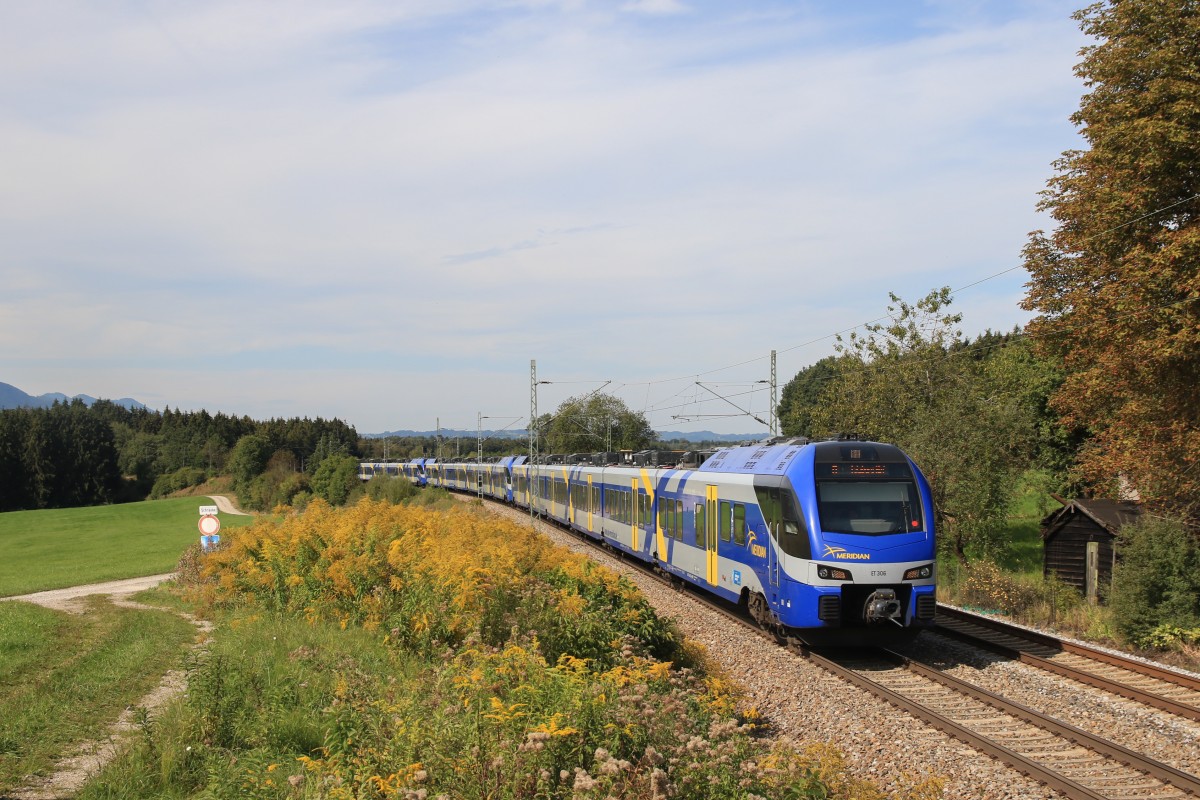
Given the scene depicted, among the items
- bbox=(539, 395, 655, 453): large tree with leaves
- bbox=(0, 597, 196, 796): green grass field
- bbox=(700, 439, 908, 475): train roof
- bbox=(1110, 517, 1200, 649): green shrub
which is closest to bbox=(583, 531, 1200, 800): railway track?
bbox=(700, 439, 908, 475): train roof

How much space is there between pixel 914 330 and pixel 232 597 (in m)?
23.7

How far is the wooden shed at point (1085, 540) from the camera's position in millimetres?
19281

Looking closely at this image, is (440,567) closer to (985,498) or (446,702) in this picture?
(446,702)

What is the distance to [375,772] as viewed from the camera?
5.76 m

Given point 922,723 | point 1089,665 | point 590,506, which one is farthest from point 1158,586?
point 590,506

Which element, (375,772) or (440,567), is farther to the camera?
(440,567)

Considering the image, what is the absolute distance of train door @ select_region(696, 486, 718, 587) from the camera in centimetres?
1661

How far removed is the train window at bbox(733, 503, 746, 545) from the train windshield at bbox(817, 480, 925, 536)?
2398 millimetres

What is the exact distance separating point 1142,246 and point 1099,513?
6191 mm

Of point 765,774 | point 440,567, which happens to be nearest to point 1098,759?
point 765,774

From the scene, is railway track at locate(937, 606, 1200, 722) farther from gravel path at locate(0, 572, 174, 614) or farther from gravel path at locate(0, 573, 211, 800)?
gravel path at locate(0, 572, 174, 614)

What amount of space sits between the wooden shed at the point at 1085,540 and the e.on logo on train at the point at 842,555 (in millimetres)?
9272

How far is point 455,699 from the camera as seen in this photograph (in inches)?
247

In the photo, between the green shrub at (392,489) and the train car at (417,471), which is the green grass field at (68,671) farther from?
the train car at (417,471)
